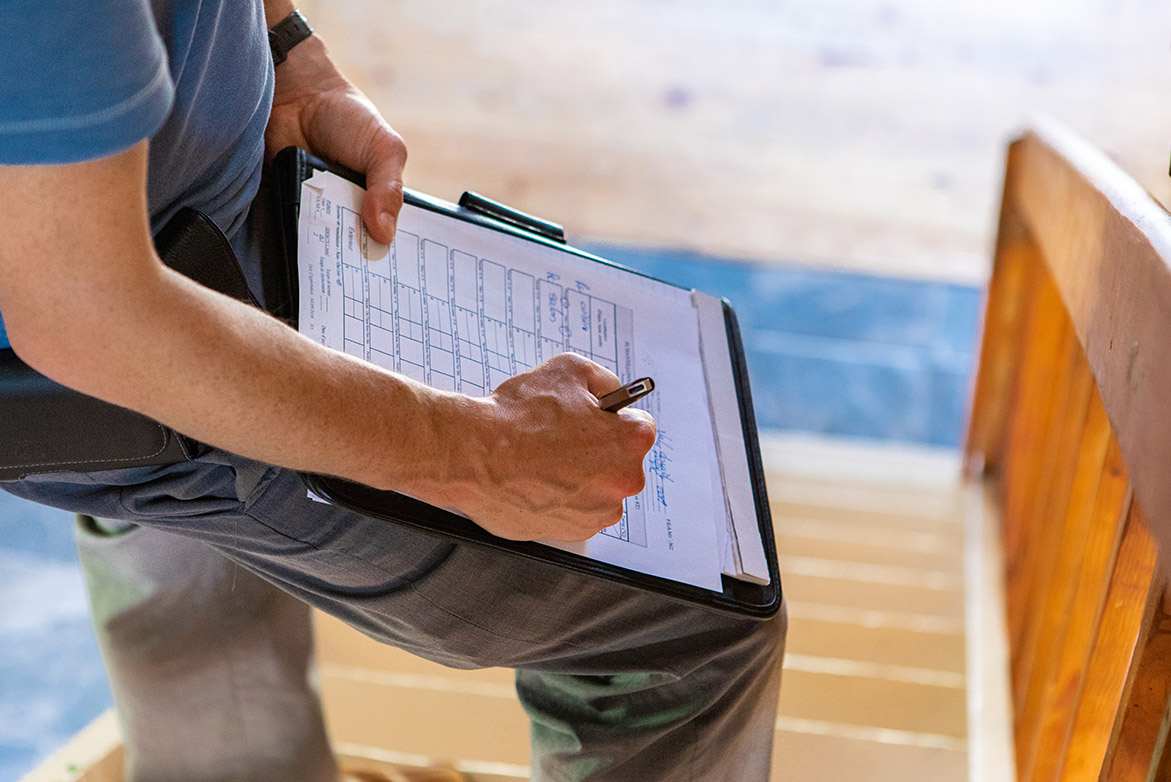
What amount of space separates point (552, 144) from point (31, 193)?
386 centimetres

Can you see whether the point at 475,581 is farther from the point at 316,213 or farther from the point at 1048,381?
the point at 1048,381

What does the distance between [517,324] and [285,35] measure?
1.11 ft

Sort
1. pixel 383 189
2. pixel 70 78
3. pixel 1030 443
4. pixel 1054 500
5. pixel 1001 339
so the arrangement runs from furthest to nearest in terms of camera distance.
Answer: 1. pixel 1001 339
2. pixel 1030 443
3. pixel 1054 500
4. pixel 383 189
5. pixel 70 78

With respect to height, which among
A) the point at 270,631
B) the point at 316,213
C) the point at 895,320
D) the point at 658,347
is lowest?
the point at 895,320

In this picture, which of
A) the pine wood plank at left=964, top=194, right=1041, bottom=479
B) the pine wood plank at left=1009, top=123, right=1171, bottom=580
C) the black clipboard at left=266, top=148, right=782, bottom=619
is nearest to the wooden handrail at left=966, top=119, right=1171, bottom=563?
the pine wood plank at left=1009, top=123, right=1171, bottom=580

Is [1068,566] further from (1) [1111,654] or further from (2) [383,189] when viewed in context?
(2) [383,189]

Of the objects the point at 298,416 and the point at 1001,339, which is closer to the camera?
the point at 298,416

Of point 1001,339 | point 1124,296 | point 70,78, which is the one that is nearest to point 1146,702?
point 1124,296

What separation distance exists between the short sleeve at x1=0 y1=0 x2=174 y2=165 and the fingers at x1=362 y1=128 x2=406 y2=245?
0.31 meters

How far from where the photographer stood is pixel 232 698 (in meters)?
1.10

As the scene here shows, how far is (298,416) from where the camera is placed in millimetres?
633

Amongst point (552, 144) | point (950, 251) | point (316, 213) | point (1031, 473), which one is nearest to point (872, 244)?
point (950, 251)

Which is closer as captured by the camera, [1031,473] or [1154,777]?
[1154,777]

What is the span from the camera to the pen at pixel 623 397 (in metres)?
0.72
